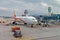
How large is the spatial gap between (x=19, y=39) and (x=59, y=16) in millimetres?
64508

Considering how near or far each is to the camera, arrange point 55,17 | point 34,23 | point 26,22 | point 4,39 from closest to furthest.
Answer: point 4,39
point 34,23
point 26,22
point 55,17

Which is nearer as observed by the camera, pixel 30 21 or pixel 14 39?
pixel 14 39

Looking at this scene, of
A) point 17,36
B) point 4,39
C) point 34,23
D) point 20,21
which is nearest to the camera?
point 4,39

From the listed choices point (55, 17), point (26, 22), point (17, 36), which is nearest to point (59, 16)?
point (55, 17)

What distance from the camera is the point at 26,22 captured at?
56281 millimetres

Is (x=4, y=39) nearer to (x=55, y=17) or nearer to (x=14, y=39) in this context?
(x=14, y=39)

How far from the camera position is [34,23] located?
170 feet

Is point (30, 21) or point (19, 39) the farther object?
point (30, 21)

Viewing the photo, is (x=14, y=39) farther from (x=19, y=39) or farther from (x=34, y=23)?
(x=34, y=23)

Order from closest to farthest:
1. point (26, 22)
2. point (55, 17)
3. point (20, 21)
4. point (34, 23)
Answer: point (34, 23), point (26, 22), point (20, 21), point (55, 17)

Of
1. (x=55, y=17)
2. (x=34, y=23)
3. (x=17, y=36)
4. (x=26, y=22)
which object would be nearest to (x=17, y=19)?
(x=26, y=22)

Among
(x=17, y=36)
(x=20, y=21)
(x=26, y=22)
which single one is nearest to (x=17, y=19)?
(x=20, y=21)

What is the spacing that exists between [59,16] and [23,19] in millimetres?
30277

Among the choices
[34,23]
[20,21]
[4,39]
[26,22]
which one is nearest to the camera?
[4,39]
